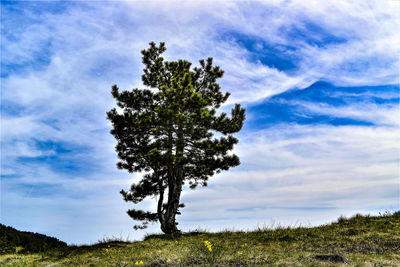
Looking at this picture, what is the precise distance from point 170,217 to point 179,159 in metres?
3.61

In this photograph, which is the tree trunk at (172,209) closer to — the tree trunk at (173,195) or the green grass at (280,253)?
the tree trunk at (173,195)

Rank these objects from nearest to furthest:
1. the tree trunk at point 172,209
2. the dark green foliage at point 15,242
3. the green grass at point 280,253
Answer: the green grass at point 280,253 → the dark green foliage at point 15,242 → the tree trunk at point 172,209

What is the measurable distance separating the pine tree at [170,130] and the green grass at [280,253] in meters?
4.39

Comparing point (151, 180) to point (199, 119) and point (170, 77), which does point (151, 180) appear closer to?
point (199, 119)

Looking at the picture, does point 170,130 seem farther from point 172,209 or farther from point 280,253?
point 280,253

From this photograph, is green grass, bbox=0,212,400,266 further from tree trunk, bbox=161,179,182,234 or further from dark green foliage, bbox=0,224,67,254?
tree trunk, bbox=161,179,182,234

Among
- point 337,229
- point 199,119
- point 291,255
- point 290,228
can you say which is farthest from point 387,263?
point 199,119

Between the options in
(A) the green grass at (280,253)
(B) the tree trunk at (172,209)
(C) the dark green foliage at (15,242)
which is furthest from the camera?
(B) the tree trunk at (172,209)

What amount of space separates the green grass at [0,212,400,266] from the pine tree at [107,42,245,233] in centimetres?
439

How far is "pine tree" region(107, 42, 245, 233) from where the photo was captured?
14.9 m

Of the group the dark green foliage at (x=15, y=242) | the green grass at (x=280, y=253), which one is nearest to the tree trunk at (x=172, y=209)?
the green grass at (x=280, y=253)

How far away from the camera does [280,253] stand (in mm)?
8398

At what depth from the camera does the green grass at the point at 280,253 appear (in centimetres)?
740

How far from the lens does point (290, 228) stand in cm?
1311
